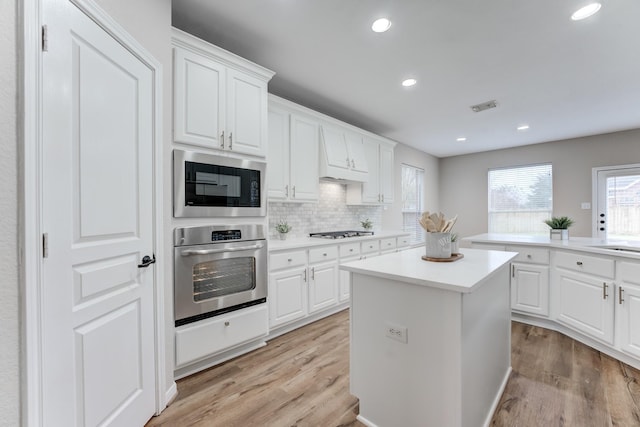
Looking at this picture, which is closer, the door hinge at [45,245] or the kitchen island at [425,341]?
the door hinge at [45,245]

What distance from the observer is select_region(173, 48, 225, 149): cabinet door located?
198 centimetres

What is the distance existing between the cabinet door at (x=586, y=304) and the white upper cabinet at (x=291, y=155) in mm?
2699

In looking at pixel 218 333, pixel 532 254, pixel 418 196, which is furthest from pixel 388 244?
pixel 218 333

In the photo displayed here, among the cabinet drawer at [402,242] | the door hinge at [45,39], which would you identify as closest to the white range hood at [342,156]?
the cabinet drawer at [402,242]

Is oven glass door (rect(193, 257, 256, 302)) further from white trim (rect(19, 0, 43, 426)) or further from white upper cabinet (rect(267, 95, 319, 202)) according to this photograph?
white trim (rect(19, 0, 43, 426))

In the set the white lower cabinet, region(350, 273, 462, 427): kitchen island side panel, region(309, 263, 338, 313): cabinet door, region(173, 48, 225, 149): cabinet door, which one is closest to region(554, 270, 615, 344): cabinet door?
the white lower cabinet

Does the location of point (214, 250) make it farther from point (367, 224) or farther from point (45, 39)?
point (367, 224)

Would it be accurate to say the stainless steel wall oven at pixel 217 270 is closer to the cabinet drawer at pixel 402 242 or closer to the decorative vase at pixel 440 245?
the decorative vase at pixel 440 245

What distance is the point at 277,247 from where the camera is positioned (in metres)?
2.70

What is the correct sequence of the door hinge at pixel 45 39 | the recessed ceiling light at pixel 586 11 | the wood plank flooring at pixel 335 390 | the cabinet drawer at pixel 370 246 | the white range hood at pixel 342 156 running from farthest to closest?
the cabinet drawer at pixel 370 246 → the white range hood at pixel 342 156 → the recessed ceiling light at pixel 586 11 → the wood plank flooring at pixel 335 390 → the door hinge at pixel 45 39

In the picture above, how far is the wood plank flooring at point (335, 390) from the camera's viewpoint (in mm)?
1660

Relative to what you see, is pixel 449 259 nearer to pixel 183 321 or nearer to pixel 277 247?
pixel 277 247

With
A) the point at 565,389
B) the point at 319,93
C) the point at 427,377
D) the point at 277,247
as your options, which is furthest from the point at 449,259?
the point at 319,93

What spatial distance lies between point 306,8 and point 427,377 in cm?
240
